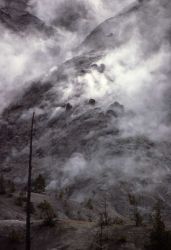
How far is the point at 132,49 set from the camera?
208ft

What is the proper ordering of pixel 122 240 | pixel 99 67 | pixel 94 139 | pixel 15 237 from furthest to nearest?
pixel 99 67 < pixel 94 139 < pixel 15 237 < pixel 122 240

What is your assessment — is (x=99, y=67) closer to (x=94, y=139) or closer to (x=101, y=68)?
(x=101, y=68)

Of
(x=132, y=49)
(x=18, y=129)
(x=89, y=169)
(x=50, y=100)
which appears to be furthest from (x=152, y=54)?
(x=89, y=169)

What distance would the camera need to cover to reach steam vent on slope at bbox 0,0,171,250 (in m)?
14.7

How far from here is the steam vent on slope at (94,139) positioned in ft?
48.3

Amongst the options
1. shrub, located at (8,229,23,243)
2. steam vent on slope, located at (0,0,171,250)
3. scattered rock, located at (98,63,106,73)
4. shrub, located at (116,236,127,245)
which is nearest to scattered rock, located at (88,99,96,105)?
steam vent on slope, located at (0,0,171,250)

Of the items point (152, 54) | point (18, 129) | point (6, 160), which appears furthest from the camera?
point (152, 54)

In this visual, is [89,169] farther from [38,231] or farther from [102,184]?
[38,231]

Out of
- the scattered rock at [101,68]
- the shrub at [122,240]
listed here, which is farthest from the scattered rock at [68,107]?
the shrub at [122,240]

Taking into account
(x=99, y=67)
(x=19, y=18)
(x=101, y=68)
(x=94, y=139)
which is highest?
(x=19, y=18)

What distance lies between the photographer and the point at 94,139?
43.8 meters

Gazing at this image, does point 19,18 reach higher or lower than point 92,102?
higher

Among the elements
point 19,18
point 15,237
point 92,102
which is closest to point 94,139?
point 92,102

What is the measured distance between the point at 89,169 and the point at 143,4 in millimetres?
44668
